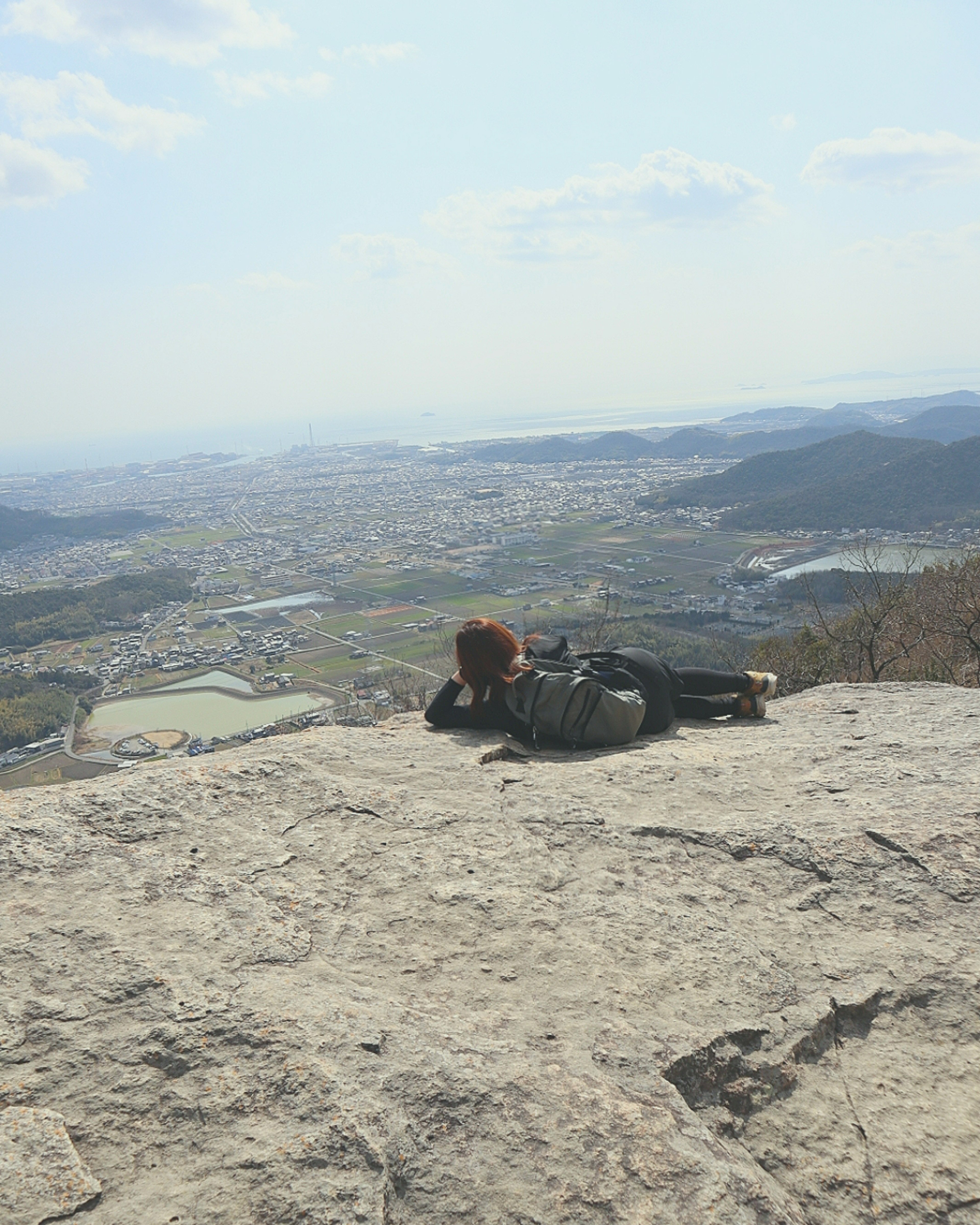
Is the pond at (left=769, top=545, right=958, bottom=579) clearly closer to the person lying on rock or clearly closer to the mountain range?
the person lying on rock

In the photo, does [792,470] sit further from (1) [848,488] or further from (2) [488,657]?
(2) [488,657]

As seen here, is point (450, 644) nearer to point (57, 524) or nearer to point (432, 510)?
point (432, 510)

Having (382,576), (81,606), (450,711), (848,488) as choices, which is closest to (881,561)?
(848,488)

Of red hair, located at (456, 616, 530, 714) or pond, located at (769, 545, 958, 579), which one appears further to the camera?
pond, located at (769, 545, 958, 579)

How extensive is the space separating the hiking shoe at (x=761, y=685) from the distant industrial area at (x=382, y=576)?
8.87m

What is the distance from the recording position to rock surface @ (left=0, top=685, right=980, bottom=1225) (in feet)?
5.71

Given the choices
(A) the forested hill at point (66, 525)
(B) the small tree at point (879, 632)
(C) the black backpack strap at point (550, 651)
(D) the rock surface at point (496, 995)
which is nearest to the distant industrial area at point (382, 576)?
(A) the forested hill at point (66, 525)

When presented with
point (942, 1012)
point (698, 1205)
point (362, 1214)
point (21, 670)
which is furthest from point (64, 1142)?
point (21, 670)

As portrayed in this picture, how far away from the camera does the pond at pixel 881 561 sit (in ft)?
71.2

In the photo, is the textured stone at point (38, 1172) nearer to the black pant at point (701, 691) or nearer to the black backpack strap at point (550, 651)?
the black backpack strap at point (550, 651)

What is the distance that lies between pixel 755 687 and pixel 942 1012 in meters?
2.98

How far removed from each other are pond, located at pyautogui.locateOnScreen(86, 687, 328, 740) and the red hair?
1681 cm

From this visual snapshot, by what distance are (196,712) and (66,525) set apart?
68.7m

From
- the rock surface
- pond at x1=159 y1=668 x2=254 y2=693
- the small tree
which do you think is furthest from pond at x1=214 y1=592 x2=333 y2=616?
the rock surface
